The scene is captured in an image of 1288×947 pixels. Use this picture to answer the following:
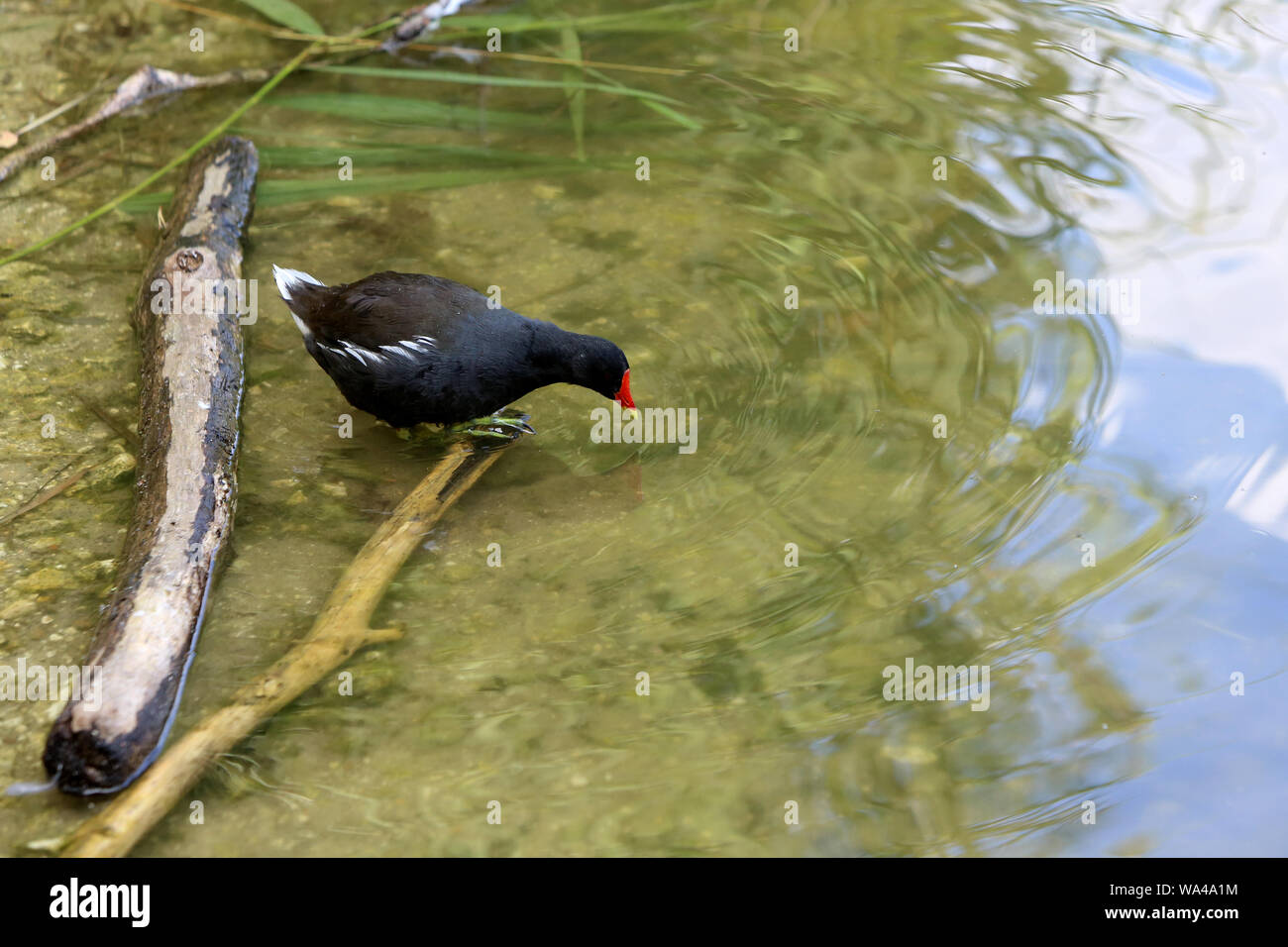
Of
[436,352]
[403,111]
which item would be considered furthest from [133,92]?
[436,352]

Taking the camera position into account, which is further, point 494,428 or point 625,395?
point 494,428

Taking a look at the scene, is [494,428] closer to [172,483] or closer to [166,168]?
[172,483]

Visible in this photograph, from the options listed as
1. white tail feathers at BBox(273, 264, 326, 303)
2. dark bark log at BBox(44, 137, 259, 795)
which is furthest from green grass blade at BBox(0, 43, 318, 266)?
white tail feathers at BBox(273, 264, 326, 303)

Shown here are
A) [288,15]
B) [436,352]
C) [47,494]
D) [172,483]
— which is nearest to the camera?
[172,483]

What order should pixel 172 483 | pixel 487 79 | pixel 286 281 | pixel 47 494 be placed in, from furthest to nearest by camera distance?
pixel 487 79
pixel 286 281
pixel 47 494
pixel 172 483

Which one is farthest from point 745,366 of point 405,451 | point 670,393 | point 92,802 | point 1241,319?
point 92,802

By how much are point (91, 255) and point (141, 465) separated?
1.71 m

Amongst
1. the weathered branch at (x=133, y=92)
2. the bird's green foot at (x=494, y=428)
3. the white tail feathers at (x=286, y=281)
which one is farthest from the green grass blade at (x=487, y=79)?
the bird's green foot at (x=494, y=428)

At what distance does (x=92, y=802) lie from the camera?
2844mm

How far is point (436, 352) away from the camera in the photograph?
3.88m

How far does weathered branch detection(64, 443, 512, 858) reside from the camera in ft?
9.02

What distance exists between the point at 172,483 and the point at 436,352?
0.95 m

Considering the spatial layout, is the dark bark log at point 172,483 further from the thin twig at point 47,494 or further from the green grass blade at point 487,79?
the green grass blade at point 487,79

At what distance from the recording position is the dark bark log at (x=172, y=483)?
2.85m
